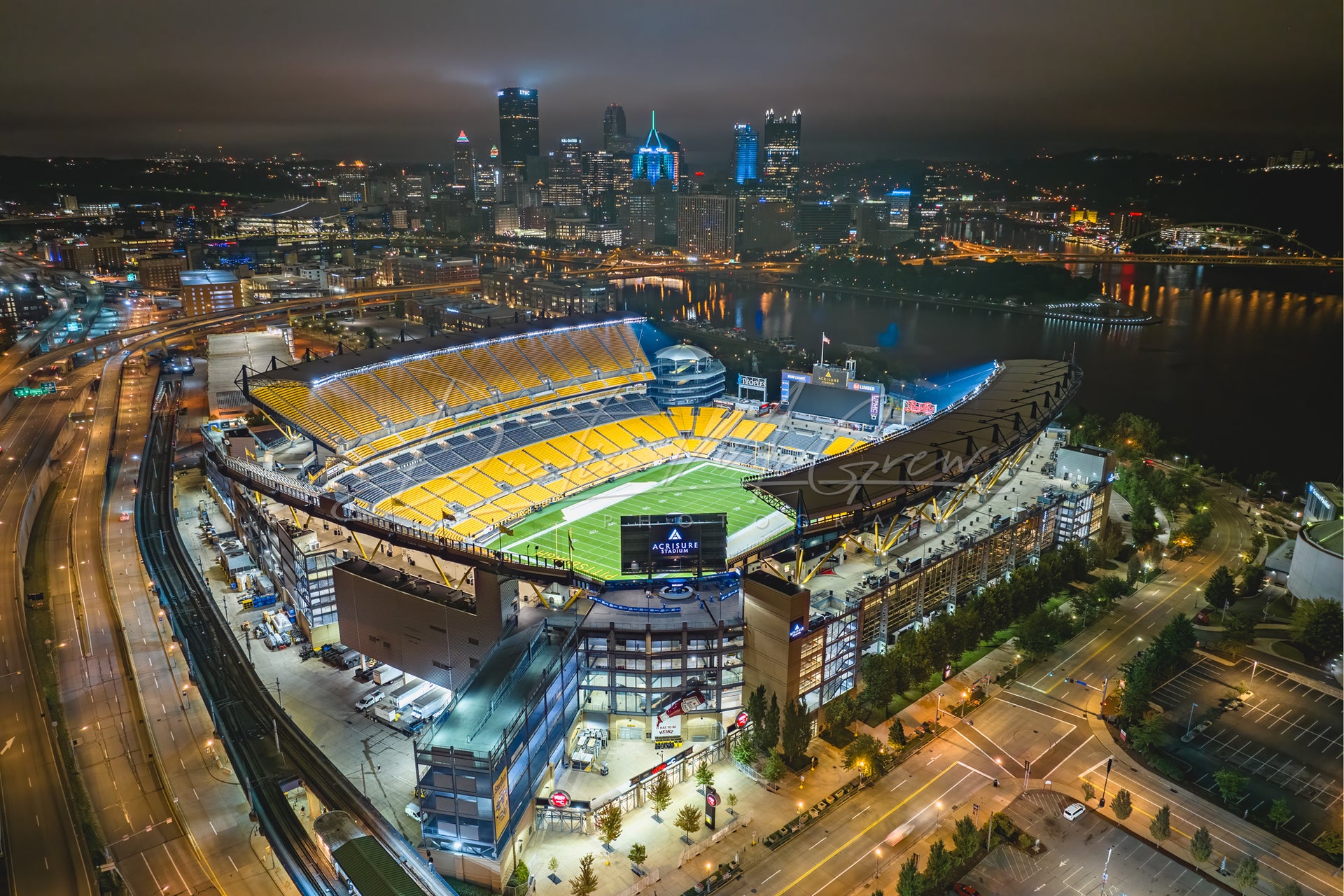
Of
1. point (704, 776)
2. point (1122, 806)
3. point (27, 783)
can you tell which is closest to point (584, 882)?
point (704, 776)

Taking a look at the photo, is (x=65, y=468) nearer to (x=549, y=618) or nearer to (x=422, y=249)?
(x=549, y=618)

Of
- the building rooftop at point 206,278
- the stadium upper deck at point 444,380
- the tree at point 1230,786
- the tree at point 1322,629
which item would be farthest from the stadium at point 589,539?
the building rooftop at point 206,278

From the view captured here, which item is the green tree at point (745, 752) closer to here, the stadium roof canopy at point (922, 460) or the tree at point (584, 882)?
the tree at point (584, 882)

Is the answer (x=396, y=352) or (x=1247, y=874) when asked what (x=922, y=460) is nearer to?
(x=1247, y=874)

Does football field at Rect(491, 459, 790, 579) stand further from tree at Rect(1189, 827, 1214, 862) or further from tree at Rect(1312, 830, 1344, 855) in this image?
tree at Rect(1312, 830, 1344, 855)

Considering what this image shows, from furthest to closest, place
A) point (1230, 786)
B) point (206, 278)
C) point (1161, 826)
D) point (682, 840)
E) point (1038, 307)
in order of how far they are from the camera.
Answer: point (1038, 307) < point (206, 278) < point (1230, 786) < point (682, 840) < point (1161, 826)

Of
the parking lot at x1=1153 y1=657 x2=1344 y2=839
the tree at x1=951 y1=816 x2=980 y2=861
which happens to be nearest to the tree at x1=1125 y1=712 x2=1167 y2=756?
the parking lot at x1=1153 y1=657 x2=1344 y2=839

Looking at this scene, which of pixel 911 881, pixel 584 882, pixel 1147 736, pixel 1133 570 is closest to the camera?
pixel 911 881
